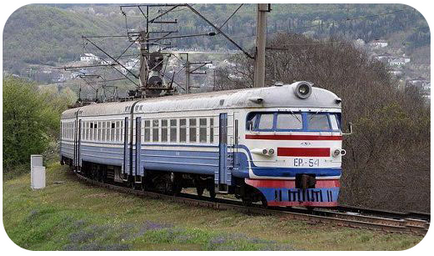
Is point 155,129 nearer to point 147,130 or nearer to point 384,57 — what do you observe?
point 147,130

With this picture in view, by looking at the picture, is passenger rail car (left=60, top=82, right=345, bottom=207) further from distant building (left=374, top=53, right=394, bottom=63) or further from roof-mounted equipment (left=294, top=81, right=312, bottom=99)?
distant building (left=374, top=53, right=394, bottom=63)

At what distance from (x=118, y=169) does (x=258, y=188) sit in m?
10.8

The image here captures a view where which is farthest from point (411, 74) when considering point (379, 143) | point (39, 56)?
point (39, 56)

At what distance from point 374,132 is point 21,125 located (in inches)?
1001

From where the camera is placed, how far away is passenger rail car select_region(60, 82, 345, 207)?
18.5 meters

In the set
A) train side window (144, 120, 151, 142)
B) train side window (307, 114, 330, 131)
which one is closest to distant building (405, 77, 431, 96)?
train side window (144, 120, 151, 142)

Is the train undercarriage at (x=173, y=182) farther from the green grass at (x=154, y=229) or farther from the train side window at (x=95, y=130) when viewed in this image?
the train side window at (x=95, y=130)

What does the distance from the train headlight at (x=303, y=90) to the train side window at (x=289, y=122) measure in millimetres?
450

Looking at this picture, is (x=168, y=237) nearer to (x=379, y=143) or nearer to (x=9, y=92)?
(x=379, y=143)

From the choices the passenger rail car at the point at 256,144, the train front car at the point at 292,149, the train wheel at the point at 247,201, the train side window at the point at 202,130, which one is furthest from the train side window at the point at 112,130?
the train front car at the point at 292,149

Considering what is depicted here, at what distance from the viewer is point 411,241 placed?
1432 cm

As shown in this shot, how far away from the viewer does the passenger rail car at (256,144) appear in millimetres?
18453

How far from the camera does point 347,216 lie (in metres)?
17.9

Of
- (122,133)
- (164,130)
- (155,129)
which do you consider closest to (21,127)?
(122,133)
